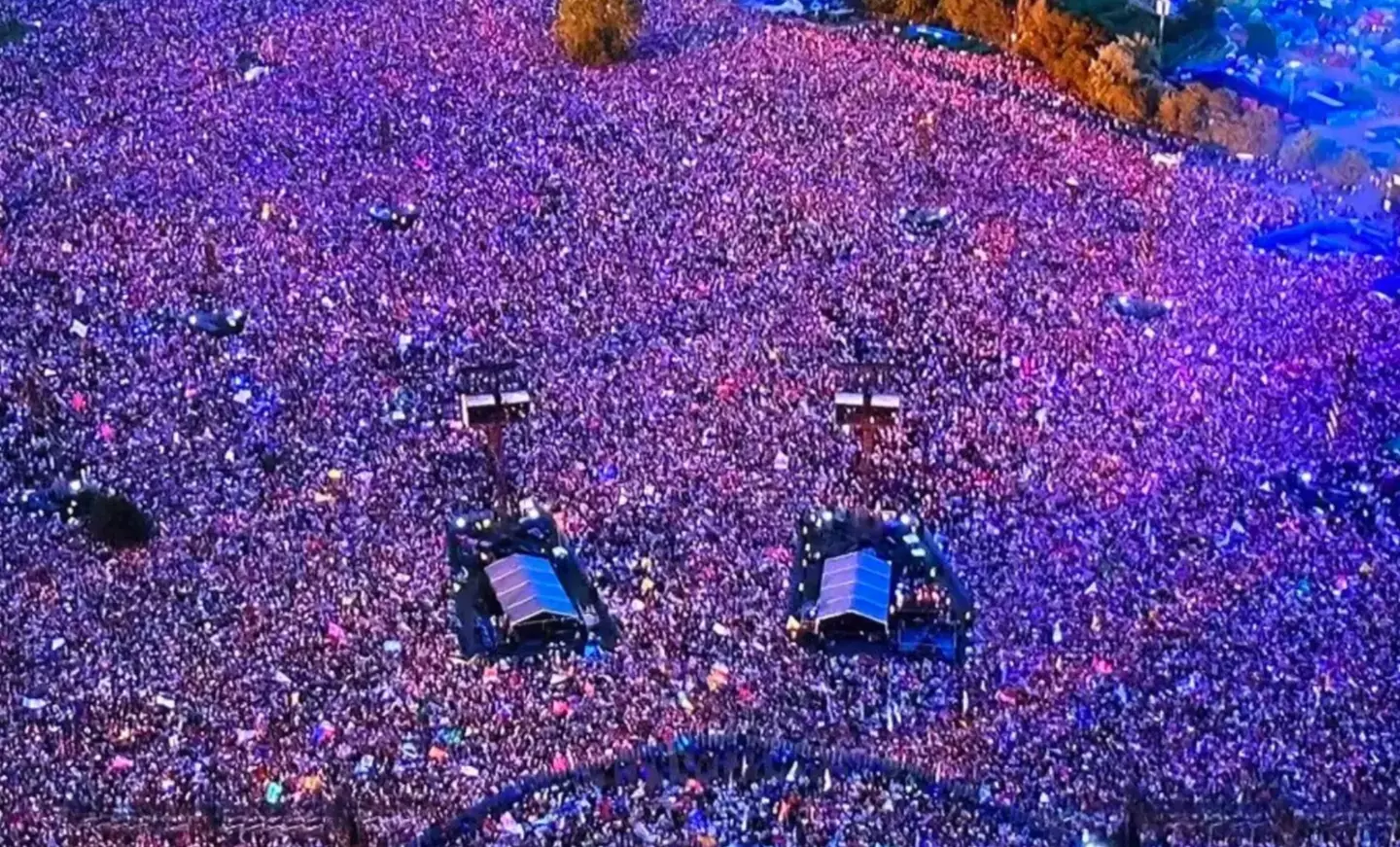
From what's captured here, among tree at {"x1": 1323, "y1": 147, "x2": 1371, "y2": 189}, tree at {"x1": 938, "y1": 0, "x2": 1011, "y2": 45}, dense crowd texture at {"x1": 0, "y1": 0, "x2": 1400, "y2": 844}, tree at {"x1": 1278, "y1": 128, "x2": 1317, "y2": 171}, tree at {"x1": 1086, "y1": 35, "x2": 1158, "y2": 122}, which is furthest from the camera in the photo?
tree at {"x1": 938, "y1": 0, "x2": 1011, "y2": 45}

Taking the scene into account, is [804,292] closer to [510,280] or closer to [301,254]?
[510,280]

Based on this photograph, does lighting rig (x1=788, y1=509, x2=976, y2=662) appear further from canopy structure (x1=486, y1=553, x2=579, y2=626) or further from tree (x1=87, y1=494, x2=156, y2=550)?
tree (x1=87, y1=494, x2=156, y2=550)

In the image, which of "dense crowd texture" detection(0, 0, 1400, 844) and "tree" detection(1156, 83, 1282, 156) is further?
"tree" detection(1156, 83, 1282, 156)

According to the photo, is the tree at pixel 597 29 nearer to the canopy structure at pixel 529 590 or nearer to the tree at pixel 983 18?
the tree at pixel 983 18

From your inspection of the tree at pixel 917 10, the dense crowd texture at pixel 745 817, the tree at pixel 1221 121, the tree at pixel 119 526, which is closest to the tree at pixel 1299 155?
the tree at pixel 1221 121

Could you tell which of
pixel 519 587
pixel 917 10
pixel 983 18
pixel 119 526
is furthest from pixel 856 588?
pixel 917 10

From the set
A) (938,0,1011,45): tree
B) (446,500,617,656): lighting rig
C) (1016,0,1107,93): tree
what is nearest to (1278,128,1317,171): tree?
(1016,0,1107,93): tree
